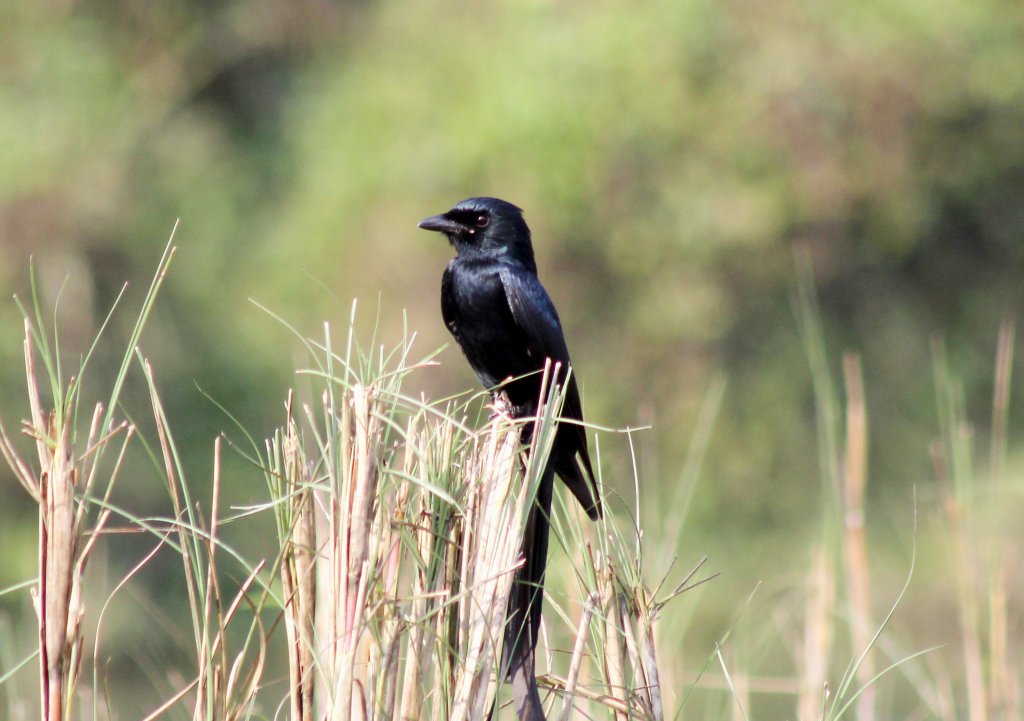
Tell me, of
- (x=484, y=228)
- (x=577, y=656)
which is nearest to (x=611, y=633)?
(x=577, y=656)

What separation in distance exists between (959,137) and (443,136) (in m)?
4.37

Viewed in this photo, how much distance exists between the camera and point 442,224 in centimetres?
377

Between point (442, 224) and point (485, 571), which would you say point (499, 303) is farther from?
point (485, 571)

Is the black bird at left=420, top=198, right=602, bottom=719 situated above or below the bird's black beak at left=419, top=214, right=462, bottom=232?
below

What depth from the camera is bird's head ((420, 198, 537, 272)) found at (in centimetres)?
378

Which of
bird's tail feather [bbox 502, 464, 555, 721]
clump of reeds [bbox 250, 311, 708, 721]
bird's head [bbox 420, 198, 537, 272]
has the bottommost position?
bird's tail feather [bbox 502, 464, 555, 721]

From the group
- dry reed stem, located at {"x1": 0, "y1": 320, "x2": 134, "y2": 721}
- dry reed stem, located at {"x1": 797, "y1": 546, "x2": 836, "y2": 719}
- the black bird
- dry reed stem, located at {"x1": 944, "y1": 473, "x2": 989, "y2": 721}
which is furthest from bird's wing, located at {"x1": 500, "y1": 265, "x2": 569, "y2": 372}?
dry reed stem, located at {"x1": 0, "y1": 320, "x2": 134, "y2": 721}

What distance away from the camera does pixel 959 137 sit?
10.6 m

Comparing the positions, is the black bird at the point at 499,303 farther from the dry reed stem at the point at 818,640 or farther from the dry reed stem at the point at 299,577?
the dry reed stem at the point at 299,577

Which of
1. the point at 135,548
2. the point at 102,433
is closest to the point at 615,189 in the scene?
the point at 135,548

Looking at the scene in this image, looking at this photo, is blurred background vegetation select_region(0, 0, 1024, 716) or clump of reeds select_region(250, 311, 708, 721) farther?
blurred background vegetation select_region(0, 0, 1024, 716)

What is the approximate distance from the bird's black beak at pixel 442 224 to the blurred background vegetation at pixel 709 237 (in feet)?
19.5

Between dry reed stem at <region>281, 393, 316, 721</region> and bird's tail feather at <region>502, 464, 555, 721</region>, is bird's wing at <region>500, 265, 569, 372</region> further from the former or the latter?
dry reed stem at <region>281, 393, 316, 721</region>

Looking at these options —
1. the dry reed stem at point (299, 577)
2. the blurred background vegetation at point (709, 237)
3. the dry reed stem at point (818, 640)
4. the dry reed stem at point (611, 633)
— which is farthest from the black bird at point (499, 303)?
the blurred background vegetation at point (709, 237)
